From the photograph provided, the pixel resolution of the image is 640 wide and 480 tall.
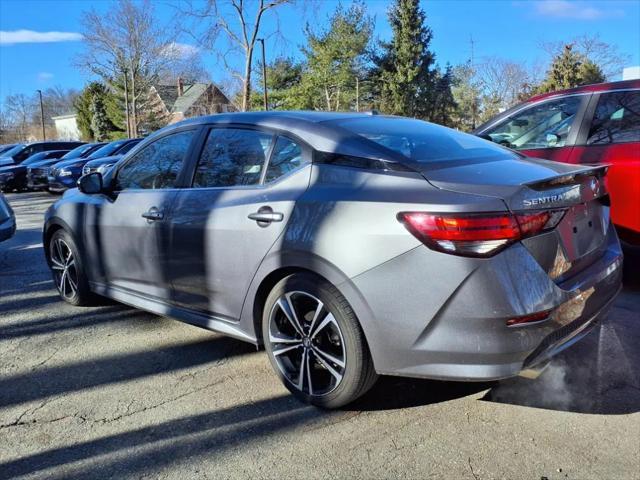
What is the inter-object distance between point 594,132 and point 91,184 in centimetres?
416

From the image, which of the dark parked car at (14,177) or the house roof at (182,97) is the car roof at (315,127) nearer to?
the dark parked car at (14,177)

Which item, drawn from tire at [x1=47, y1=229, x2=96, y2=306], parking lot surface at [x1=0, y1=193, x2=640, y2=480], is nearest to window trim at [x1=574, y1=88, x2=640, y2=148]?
parking lot surface at [x1=0, y1=193, x2=640, y2=480]

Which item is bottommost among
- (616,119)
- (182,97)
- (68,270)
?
(68,270)

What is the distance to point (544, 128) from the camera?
196 inches

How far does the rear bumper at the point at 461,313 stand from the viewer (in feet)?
7.68

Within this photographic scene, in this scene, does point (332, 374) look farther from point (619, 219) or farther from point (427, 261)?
point (619, 219)

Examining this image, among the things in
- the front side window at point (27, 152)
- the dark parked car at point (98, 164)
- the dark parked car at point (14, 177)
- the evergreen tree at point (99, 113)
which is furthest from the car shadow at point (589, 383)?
the evergreen tree at point (99, 113)

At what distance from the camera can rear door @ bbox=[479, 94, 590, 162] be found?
474 centimetres

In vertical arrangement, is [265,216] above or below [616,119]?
below

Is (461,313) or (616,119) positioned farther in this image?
(616,119)

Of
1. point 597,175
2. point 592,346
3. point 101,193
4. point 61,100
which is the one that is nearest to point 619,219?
point 592,346

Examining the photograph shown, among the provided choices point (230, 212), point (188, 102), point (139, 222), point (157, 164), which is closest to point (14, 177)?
point (157, 164)

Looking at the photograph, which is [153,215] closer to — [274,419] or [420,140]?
[274,419]

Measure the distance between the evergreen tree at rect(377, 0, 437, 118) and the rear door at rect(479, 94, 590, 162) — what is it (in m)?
37.3
